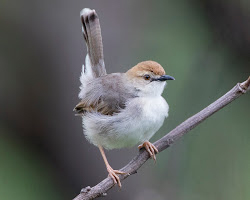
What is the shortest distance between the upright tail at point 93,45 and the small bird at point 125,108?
18 cm

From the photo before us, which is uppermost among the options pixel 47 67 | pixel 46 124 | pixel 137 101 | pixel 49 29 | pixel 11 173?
pixel 49 29

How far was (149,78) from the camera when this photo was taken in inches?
195

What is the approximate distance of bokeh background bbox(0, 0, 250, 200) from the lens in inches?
260

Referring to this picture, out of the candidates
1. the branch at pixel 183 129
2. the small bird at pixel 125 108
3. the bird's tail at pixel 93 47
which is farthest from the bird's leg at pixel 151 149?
the bird's tail at pixel 93 47

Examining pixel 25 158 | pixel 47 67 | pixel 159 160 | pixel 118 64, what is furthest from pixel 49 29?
pixel 159 160

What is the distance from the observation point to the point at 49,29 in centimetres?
723

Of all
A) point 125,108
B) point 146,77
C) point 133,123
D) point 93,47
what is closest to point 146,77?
point 146,77

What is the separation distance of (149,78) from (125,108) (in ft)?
1.47

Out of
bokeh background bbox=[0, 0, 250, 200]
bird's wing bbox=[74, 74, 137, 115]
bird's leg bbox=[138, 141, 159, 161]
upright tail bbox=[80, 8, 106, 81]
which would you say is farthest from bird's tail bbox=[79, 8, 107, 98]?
bird's leg bbox=[138, 141, 159, 161]

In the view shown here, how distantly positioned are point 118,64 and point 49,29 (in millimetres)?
1343

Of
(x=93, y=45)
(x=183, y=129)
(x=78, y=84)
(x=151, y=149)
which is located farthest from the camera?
(x=78, y=84)

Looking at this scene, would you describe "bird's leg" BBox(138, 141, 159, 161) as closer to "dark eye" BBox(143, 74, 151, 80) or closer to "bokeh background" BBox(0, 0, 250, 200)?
"dark eye" BBox(143, 74, 151, 80)

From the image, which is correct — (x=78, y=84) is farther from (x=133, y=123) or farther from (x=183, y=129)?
(x=183, y=129)

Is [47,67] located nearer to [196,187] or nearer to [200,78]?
[200,78]
